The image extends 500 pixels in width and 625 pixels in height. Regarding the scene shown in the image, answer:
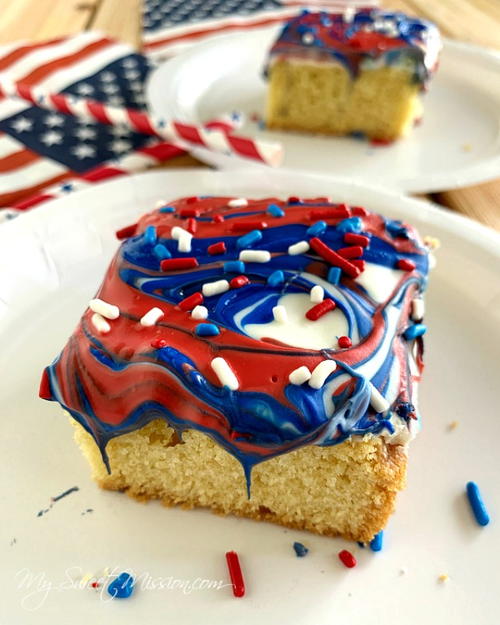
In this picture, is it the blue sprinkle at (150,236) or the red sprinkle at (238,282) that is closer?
the red sprinkle at (238,282)

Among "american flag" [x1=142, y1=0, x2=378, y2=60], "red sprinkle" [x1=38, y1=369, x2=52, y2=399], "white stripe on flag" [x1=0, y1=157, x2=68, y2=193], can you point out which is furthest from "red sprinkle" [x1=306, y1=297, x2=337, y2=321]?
"american flag" [x1=142, y1=0, x2=378, y2=60]

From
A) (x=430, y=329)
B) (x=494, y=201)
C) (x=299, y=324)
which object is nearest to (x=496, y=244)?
(x=430, y=329)

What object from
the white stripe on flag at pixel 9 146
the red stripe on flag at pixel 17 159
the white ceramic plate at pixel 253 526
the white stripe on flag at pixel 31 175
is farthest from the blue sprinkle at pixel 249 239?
the white stripe on flag at pixel 9 146

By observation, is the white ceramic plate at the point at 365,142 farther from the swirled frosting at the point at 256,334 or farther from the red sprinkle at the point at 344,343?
the red sprinkle at the point at 344,343

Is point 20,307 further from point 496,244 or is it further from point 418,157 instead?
point 418,157

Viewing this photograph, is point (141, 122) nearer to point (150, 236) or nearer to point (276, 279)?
point (150, 236)

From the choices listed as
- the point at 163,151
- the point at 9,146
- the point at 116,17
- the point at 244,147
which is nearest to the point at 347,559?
the point at 244,147
